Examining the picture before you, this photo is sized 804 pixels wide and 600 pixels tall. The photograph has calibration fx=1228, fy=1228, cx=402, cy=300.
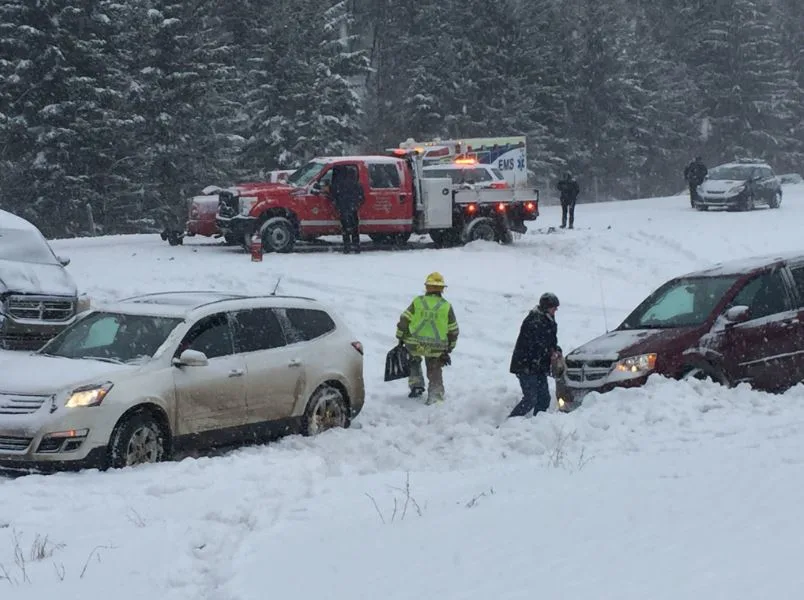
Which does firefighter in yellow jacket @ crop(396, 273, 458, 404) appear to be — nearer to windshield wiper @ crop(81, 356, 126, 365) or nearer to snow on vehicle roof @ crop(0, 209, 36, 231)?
→ windshield wiper @ crop(81, 356, 126, 365)

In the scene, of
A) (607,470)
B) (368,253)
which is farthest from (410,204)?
(607,470)

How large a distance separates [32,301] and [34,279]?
A: 48 centimetres

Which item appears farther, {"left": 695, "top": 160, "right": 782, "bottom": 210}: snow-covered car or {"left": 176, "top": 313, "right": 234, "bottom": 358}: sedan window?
{"left": 695, "top": 160, "right": 782, "bottom": 210}: snow-covered car

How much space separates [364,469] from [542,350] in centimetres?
352

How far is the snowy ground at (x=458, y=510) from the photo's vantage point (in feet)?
20.1

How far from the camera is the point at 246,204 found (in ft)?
78.4

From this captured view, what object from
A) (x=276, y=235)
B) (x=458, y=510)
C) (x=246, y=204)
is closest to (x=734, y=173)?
(x=276, y=235)

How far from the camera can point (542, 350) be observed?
519 inches

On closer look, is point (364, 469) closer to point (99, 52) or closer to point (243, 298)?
point (243, 298)

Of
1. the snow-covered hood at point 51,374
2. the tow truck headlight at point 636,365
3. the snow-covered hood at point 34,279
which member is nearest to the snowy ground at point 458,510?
the tow truck headlight at point 636,365

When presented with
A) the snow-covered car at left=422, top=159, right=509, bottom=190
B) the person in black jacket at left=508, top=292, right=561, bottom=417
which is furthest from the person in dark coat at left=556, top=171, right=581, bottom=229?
the person in black jacket at left=508, top=292, right=561, bottom=417

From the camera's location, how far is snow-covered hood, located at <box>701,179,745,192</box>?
3700 centimetres

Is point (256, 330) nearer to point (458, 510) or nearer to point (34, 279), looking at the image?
point (34, 279)

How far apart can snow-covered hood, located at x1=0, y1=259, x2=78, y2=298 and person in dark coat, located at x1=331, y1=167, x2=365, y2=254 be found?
8773 millimetres
